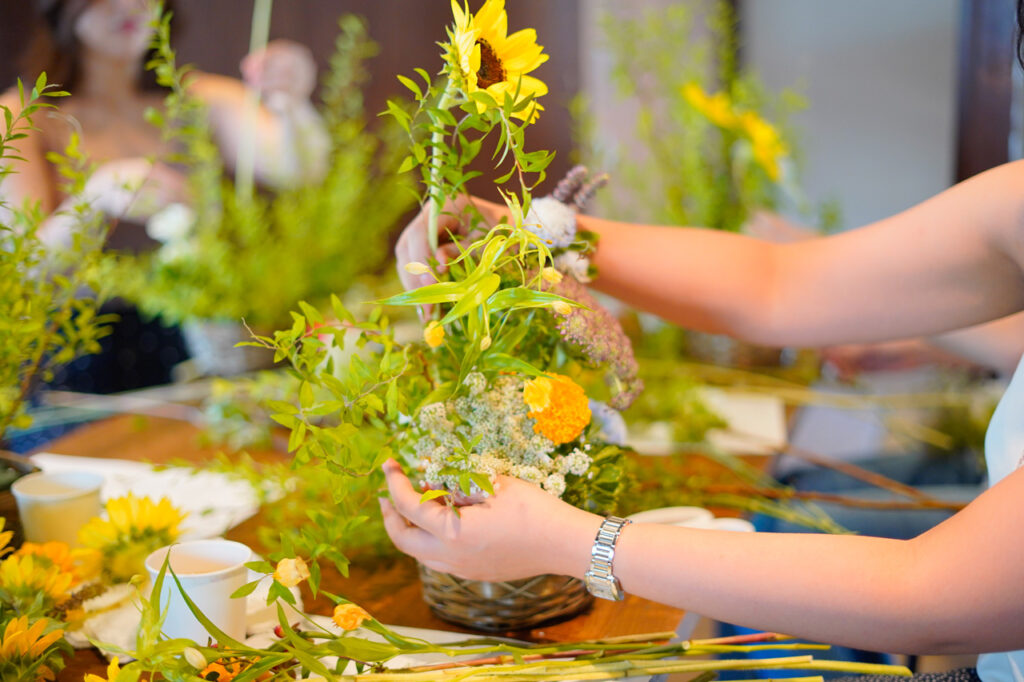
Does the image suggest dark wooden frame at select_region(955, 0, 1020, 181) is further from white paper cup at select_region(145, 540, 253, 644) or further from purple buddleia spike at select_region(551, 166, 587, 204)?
white paper cup at select_region(145, 540, 253, 644)

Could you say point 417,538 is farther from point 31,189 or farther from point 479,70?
point 31,189

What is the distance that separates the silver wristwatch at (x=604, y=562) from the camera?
0.66 metres

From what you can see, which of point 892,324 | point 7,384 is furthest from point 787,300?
point 7,384

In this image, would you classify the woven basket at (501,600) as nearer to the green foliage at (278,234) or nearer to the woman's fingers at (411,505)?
the woman's fingers at (411,505)

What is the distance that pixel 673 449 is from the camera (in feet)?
4.45

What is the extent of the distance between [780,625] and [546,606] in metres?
0.23

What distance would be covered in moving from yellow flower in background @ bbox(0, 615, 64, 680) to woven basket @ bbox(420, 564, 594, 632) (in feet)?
1.03

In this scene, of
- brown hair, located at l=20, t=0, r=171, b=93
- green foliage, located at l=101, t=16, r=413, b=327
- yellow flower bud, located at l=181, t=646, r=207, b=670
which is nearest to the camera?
yellow flower bud, located at l=181, t=646, r=207, b=670

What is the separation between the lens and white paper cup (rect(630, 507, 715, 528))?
0.91 m

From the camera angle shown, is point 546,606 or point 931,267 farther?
point 931,267

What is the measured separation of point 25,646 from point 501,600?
0.38 metres

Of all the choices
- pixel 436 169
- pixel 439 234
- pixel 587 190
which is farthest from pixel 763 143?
pixel 436 169

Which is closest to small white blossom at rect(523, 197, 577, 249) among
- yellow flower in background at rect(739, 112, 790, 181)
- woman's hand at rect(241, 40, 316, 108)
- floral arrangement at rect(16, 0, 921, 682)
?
floral arrangement at rect(16, 0, 921, 682)

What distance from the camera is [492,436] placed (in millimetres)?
703
